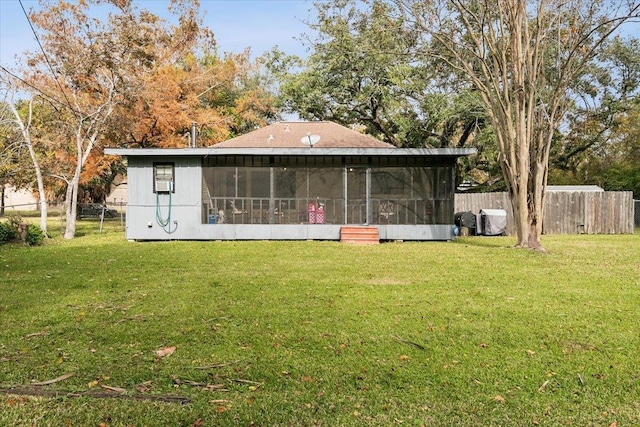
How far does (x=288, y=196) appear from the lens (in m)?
13.3

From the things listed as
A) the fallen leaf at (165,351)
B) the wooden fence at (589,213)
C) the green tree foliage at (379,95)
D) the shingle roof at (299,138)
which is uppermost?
the green tree foliage at (379,95)

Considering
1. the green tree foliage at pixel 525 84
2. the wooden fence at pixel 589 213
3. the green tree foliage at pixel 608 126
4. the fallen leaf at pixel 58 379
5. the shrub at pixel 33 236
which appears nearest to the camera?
the fallen leaf at pixel 58 379

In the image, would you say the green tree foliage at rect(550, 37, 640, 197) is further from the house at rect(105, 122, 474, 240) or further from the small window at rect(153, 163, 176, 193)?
the small window at rect(153, 163, 176, 193)

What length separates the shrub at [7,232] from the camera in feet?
39.0

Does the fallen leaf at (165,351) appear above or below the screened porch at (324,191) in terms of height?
below

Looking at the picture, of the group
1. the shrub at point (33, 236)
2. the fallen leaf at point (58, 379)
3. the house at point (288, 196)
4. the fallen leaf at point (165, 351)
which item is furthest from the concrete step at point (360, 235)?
the fallen leaf at point (58, 379)

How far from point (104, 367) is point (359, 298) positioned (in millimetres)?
2918

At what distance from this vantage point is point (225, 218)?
1327 cm

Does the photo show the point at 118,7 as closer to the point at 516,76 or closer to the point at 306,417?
the point at 516,76

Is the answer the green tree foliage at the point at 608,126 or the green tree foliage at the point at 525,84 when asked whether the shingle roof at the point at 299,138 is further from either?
the green tree foliage at the point at 608,126

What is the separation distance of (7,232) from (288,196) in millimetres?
6935

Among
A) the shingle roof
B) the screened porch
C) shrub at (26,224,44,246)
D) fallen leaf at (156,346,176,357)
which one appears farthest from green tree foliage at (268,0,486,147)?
fallen leaf at (156,346,176,357)

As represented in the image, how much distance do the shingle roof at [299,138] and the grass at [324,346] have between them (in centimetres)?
815

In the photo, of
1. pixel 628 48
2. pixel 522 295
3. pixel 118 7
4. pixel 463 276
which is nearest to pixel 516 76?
pixel 463 276
